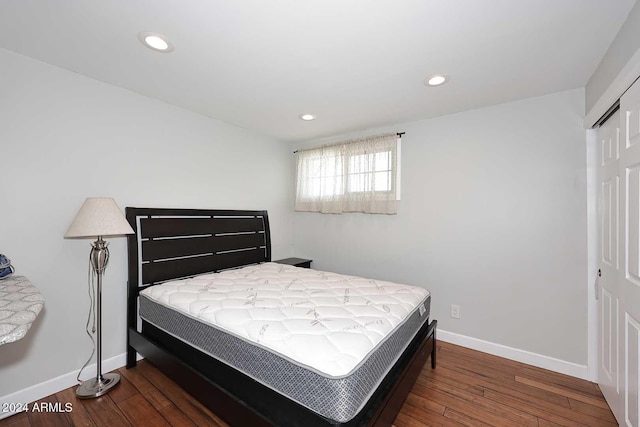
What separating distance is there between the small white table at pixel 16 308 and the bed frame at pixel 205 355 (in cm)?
84

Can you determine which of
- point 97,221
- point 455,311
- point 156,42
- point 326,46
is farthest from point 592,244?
point 97,221

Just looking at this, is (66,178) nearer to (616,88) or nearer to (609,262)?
(616,88)

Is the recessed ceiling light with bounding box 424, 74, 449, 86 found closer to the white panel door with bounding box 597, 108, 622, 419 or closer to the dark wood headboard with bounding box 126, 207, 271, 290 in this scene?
the white panel door with bounding box 597, 108, 622, 419

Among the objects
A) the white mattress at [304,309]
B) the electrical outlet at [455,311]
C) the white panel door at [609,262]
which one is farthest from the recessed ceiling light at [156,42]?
the electrical outlet at [455,311]

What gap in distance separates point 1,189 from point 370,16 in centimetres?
264

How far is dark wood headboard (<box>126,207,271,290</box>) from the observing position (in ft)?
8.04

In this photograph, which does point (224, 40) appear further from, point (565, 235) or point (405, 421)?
point (565, 235)

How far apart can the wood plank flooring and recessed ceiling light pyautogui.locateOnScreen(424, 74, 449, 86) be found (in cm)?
246

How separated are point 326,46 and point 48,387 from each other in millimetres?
3149

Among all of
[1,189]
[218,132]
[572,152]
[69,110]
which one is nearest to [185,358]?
[1,189]

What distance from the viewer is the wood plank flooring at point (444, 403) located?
5.82ft

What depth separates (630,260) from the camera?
152 cm

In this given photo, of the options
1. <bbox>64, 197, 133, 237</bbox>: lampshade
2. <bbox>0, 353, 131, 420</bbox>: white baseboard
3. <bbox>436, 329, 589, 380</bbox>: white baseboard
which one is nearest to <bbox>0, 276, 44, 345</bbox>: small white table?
<bbox>64, 197, 133, 237</bbox>: lampshade

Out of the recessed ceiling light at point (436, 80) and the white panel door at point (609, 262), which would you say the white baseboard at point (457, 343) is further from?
the recessed ceiling light at point (436, 80)
